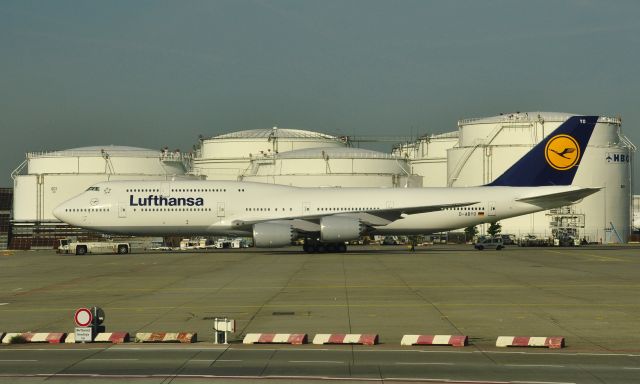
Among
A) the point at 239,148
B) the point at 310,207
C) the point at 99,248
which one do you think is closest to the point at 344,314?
the point at 310,207

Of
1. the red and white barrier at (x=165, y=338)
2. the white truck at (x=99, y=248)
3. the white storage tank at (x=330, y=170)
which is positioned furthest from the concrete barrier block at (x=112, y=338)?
the white storage tank at (x=330, y=170)

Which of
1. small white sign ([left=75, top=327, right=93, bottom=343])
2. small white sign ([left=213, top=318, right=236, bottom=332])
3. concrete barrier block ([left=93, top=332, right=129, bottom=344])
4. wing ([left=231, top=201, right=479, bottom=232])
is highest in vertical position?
wing ([left=231, top=201, right=479, bottom=232])

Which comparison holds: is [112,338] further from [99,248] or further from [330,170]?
[330,170]

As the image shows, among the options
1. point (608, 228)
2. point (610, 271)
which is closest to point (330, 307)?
point (610, 271)

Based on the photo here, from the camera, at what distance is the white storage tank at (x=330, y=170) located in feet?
365

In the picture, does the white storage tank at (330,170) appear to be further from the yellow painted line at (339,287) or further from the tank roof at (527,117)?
the yellow painted line at (339,287)

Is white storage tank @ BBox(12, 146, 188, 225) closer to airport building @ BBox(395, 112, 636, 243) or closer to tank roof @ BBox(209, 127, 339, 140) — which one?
tank roof @ BBox(209, 127, 339, 140)

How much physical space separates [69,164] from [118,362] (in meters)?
102

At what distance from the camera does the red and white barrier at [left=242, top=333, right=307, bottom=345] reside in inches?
746

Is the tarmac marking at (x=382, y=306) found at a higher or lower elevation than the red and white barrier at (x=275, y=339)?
lower

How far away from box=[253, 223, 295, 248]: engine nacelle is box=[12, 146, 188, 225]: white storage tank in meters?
57.3

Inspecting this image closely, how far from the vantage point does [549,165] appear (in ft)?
218

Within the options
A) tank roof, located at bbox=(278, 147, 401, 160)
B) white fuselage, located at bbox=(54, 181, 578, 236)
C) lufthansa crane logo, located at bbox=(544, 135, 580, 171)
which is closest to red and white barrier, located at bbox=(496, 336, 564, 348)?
white fuselage, located at bbox=(54, 181, 578, 236)

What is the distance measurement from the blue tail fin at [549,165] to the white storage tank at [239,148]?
59069 millimetres
